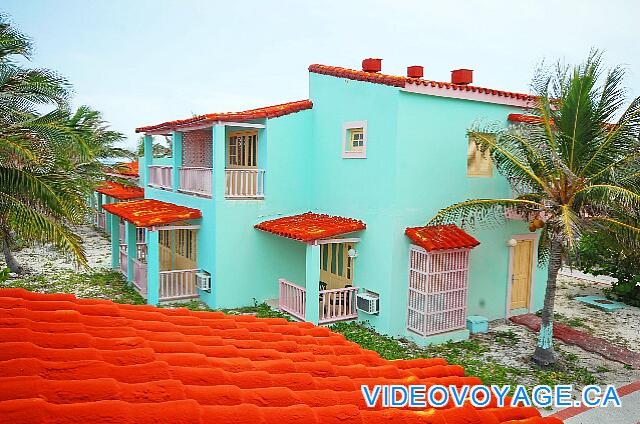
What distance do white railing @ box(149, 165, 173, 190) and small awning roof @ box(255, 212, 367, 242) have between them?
5.47m

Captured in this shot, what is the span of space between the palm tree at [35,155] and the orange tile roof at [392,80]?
7.07 m

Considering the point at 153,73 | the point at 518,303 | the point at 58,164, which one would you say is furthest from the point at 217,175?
the point at 153,73

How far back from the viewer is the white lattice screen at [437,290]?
1252cm

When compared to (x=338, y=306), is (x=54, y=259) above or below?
below

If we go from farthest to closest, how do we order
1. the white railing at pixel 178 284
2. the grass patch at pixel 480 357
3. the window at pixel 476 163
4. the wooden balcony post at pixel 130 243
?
the wooden balcony post at pixel 130 243
the white railing at pixel 178 284
the window at pixel 476 163
the grass patch at pixel 480 357

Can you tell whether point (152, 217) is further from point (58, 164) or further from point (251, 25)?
point (251, 25)

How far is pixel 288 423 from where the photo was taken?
3.30 m

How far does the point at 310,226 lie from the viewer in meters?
14.2

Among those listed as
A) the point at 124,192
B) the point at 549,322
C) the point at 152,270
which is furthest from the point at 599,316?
the point at 124,192

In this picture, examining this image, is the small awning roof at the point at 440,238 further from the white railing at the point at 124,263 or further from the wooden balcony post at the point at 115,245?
the wooden balcony post at the point at 115,245

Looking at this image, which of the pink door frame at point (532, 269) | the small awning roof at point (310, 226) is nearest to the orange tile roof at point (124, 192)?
the small awning roof at point (310, 226)

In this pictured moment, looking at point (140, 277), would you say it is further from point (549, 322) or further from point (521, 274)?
point (549, 322)

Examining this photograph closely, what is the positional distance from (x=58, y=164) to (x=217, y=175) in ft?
19.2

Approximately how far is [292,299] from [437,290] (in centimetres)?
412
